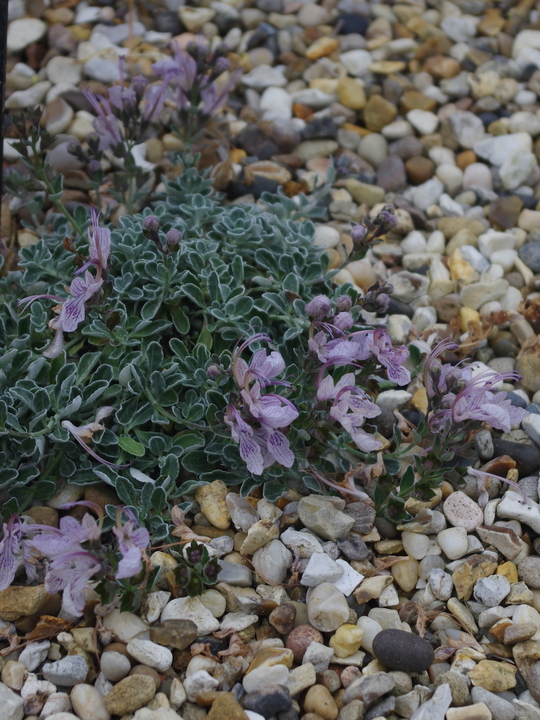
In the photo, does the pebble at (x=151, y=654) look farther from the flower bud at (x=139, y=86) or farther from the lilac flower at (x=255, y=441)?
the flower bud at (x=139, y=86)

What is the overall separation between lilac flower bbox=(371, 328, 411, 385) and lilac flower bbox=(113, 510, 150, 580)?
80cm

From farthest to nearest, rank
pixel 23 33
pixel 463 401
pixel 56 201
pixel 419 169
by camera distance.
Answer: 1. pixel 23 33
2. pixel 419 169
3. pixel 56 201
4. pixel 463 401

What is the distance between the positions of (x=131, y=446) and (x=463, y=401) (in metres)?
0.90

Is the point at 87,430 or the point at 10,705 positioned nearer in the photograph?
the point at 10,705

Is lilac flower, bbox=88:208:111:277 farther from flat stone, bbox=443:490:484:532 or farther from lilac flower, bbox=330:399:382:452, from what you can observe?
flat stone, bbox=443:490:484:532

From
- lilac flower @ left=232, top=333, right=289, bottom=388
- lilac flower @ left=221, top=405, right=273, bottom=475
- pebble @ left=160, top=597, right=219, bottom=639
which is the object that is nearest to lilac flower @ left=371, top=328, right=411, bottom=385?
lilac flower @ left=232, top=333, right=289, bottom=388

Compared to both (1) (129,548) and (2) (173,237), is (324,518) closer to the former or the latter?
(1) (129,548)

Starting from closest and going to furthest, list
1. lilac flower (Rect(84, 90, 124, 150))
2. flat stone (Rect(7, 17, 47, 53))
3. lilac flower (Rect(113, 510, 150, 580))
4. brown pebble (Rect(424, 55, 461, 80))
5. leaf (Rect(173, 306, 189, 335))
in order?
lilac flower (Rect(113, 510, 150, 580)), leaf (Rect(173, 306, 189, 335)), lilac flower (Rect(84, 90, 124, 150)), flat stone (Rect(7, 17, 47, 53)), brown pebble (Rect(424, 55, 461, 80))

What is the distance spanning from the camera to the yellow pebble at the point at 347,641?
190 centimetres

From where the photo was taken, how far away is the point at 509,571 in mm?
2109

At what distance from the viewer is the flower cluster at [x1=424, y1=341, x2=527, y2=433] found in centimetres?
202

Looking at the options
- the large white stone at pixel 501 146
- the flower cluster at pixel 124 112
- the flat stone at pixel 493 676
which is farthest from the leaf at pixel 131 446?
the large white stone at pixel 501 146

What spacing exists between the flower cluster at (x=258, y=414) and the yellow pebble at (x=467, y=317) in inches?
42.2

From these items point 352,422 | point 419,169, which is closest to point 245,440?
point 352,422
